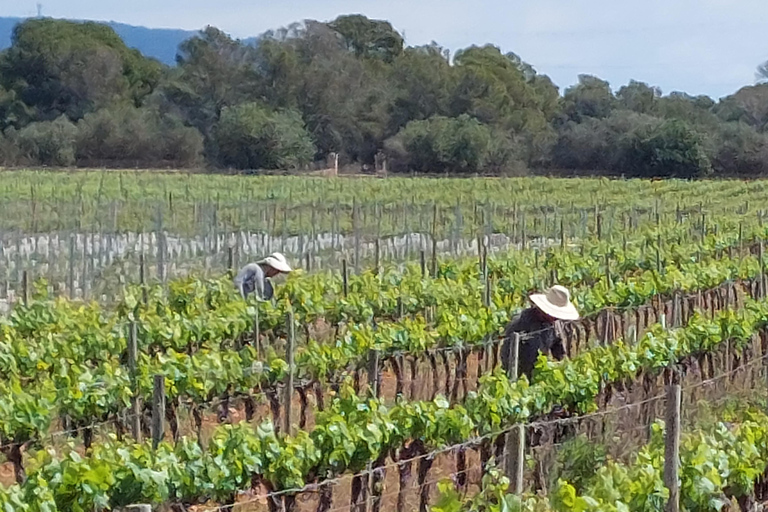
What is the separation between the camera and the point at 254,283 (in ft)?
36.7

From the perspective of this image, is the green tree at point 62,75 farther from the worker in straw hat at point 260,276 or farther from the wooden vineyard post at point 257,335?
the wooden vineyard post at point 257,335

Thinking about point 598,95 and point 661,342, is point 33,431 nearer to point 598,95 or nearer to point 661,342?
point 661,342

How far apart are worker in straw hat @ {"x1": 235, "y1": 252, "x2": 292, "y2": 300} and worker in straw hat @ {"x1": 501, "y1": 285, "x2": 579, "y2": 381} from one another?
2.96m

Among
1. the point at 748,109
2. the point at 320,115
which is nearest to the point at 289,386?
the point at 320,115

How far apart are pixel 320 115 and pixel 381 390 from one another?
49.2m

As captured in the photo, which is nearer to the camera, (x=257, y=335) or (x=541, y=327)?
(x=541, y=327)

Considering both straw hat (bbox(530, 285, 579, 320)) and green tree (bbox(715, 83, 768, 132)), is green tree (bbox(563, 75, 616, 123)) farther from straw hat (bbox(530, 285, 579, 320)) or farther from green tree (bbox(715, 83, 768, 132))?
straw hat (bbox(530, 285, 579, 320))

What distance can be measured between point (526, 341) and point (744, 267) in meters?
7.21

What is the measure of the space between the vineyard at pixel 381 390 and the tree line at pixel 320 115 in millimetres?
33514

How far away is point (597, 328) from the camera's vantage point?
477 inches

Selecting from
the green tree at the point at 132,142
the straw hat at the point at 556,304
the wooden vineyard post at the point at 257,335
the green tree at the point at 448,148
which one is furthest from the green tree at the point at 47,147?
the straw hat at the point at 556,304

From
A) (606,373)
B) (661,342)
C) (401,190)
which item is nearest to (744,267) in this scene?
(661,342)

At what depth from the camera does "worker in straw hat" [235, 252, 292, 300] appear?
1089 cm

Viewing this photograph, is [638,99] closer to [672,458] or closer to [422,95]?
[422,95]
